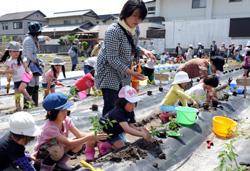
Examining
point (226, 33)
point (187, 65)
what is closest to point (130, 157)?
point (187, 65)

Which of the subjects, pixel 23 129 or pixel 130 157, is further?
pixel 130 157

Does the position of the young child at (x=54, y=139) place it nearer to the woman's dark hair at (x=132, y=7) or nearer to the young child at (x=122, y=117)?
the young child at (x=122, y=117)

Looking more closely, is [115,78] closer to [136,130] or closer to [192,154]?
[136,130]

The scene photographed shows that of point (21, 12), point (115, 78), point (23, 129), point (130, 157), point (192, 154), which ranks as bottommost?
point (192, 154)

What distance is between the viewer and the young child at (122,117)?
3.14 metres

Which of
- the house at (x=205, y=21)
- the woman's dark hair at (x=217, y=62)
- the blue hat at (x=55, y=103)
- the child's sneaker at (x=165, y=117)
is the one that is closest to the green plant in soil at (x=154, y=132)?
the child's sneaker at (x=165, y=117)

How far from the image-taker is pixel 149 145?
3.34 metres

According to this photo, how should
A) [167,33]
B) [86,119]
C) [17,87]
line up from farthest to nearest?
[167,33]
[17,87]
[86,119]

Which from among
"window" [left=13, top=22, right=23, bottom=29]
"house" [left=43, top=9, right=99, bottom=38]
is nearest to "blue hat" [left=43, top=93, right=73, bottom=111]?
"house" [left=43, top=9, right=99, bottom=38]

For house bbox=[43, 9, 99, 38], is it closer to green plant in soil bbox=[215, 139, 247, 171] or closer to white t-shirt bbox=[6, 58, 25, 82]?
white t-shirt bbox=[6, 58, 25, 82]

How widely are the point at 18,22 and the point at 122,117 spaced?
4536 cm

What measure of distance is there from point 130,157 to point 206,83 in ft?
8.28

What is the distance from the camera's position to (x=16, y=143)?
230 centimetres

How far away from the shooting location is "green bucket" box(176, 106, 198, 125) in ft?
13.4
